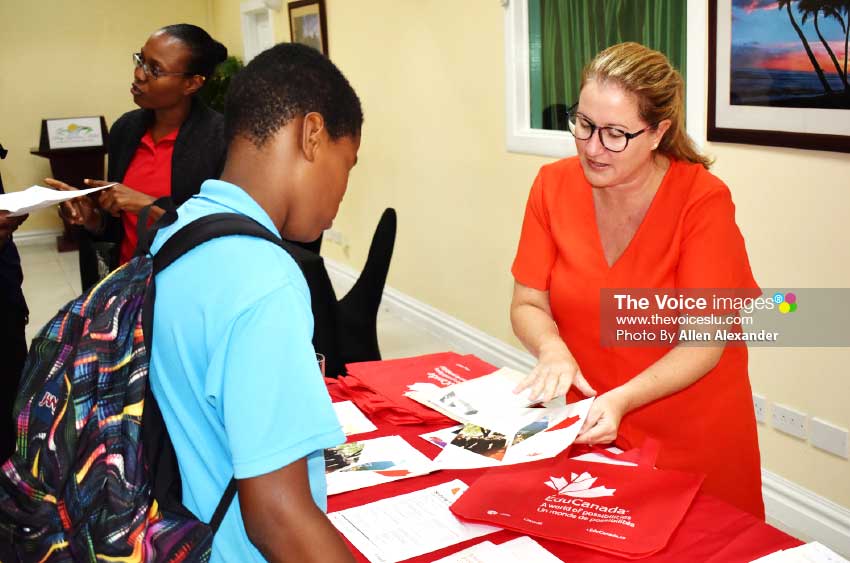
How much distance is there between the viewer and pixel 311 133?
40.3 inches

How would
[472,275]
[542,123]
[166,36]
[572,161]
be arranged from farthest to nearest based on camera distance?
1. [472,275]
2. [542,123]
3. [166,36]
4. [572,161]

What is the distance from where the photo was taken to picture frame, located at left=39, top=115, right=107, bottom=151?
787 cm

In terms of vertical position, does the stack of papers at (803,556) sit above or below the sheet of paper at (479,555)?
below

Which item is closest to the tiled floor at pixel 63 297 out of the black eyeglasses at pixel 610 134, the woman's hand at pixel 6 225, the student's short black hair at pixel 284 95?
the woman's hand at pixel 6 225

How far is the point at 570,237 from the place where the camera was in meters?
1.90

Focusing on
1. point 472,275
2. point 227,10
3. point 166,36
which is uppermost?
point 227,10

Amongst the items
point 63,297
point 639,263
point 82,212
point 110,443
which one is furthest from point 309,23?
point 110,443

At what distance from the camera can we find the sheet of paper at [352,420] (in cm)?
168

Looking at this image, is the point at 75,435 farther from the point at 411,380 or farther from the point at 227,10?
the point at 227,10

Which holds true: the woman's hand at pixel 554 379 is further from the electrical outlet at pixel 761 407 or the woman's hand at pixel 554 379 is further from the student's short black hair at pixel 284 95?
the electrical outlet at pixel 761 407

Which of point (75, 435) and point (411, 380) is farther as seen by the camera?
point (411, 380)

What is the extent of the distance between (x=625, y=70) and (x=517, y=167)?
7.52 feet

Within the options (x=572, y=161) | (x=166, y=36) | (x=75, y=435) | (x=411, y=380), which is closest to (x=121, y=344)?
(x=75, y=435)

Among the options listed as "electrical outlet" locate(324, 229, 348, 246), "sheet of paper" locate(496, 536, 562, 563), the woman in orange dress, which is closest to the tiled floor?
"electrical outlet" locate(324, 229, 348, 246)
